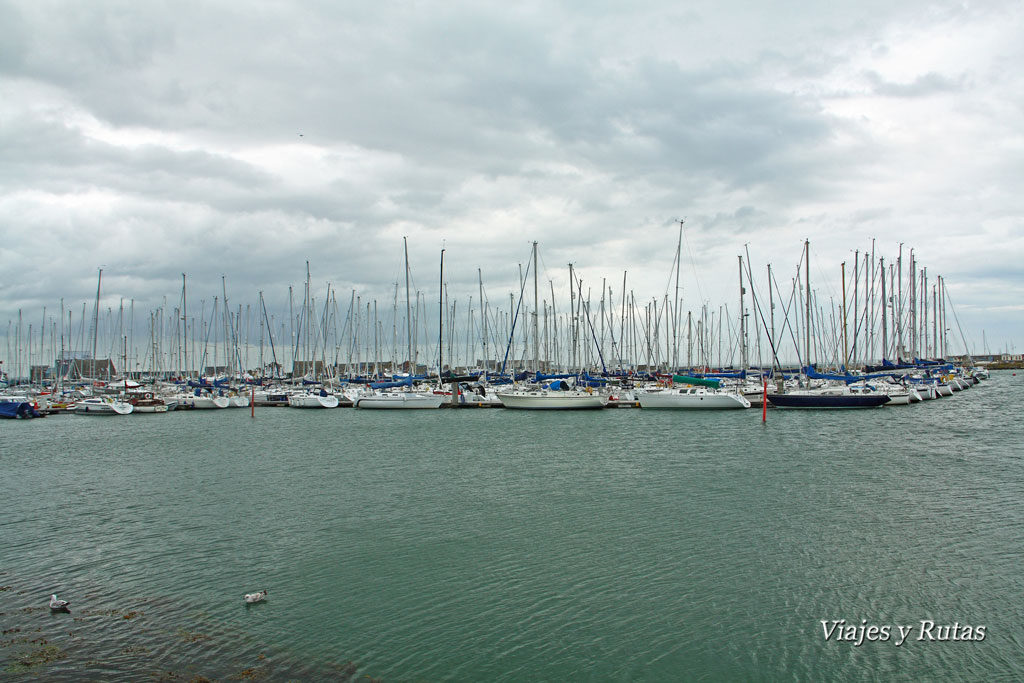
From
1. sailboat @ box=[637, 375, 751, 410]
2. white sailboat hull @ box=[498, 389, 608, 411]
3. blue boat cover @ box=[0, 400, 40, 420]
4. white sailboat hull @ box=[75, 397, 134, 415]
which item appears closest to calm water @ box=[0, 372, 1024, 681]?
sailboat @ box=[637, 375, 751, 410]

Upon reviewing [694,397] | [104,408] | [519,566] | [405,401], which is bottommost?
[519,566]

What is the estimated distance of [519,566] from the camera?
16.5m

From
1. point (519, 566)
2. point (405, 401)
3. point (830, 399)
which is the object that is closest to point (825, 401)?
point (830, 399)

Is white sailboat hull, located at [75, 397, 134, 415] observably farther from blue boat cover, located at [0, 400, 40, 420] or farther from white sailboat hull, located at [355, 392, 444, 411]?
white sailboat hull, located at [355, 392, 444, 411]

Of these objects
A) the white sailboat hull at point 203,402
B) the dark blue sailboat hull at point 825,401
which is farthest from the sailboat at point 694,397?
the white sailboat hull at point 203,402

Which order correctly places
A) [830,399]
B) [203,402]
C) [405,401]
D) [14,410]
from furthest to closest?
[203,402], [405,401], [14,410], [830,399]

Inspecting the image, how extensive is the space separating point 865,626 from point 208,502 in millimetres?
21930

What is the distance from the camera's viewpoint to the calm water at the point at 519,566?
1155cm

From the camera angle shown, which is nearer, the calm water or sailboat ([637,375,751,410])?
the calm water

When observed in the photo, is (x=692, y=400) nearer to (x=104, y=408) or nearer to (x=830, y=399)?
(x=830, y=399)

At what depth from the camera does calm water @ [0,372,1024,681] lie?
455 inches

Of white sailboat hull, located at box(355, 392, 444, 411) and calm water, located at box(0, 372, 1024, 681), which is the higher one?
white sailboat hull, located at box(355, 392, 444, 411)

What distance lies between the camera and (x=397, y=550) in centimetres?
1797

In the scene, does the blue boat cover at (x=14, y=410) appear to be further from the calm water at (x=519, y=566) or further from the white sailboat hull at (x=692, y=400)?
the white sailboat hull at (x=692, y=400)
